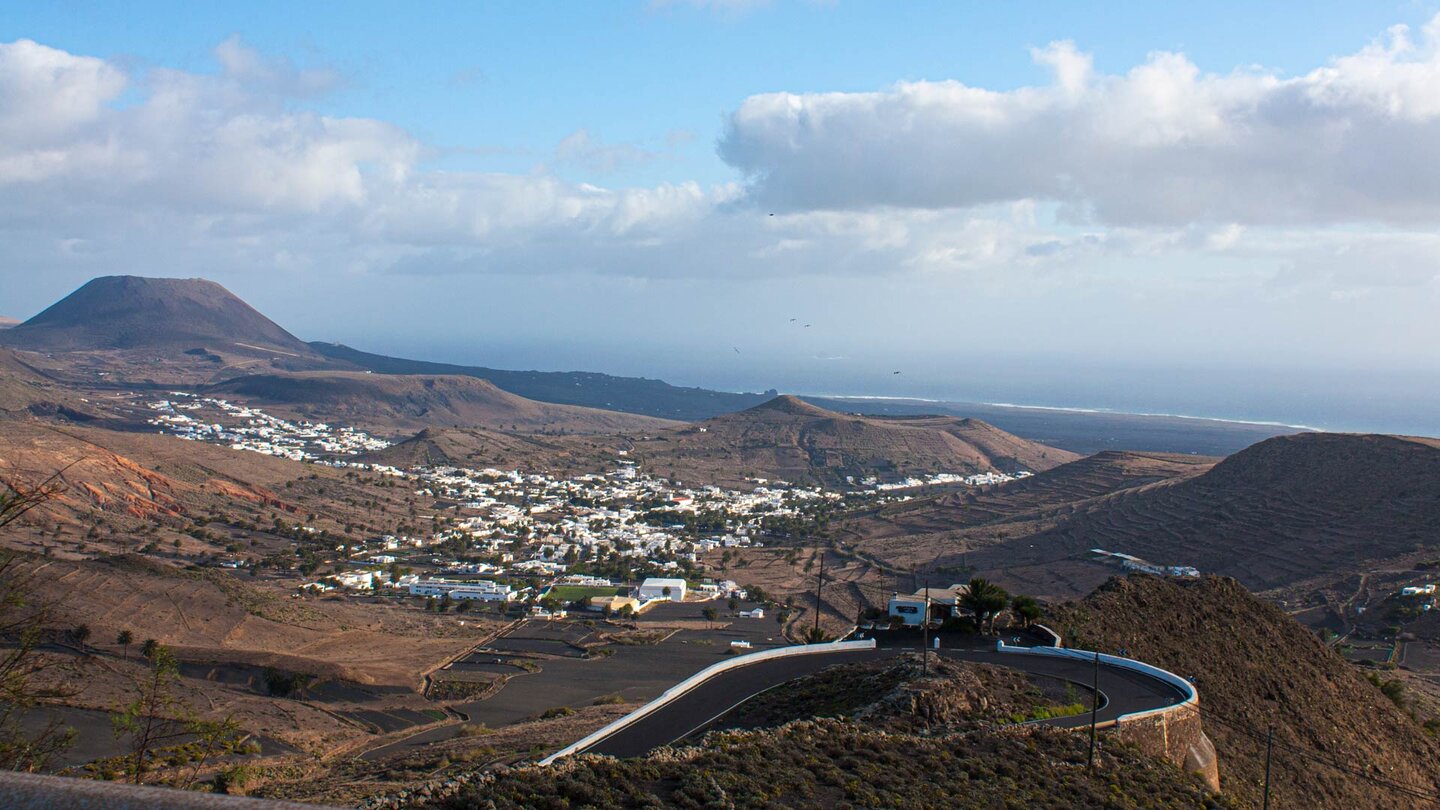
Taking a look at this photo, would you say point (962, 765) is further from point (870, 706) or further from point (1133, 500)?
point (1133, 500)

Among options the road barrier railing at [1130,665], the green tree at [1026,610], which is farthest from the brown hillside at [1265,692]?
the road barrier railing at [1130,665]

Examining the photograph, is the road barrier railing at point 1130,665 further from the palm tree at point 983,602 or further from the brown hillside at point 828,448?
the brown hillside at point 828,448

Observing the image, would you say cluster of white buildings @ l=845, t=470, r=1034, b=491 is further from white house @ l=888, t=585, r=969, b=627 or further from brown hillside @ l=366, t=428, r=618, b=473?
white house @ l=888, t=585, r=969, b=627

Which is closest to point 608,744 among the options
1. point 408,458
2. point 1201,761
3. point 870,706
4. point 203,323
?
point 870,706

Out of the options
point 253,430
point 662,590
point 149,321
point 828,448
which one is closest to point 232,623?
point 662,590

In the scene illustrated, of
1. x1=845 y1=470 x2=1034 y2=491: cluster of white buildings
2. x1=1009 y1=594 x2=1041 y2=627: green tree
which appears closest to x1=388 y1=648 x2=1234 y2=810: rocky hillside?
x1=1009 y1=594 x2=1041 y2=627: green tree
